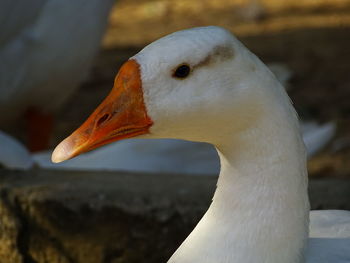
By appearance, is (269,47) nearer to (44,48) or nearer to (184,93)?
(44,48)

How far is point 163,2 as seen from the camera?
361 inches

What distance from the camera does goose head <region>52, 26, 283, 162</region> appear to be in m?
2.52

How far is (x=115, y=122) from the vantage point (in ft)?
8.50

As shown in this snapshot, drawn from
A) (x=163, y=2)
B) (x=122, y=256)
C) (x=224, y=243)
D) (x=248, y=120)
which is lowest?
(x=163, y=2)

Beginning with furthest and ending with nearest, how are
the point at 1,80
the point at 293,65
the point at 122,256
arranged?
the point at 293,65 < the point at 1,80 < the point at 122,256

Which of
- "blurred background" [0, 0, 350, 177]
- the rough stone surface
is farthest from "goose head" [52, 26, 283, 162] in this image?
"blurred background" [0, 0, 350, 177]

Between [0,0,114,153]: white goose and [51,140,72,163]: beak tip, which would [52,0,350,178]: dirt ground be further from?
[51,140,72,163]: beak tip

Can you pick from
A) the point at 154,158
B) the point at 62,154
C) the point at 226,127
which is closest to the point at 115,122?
the point at 62,154

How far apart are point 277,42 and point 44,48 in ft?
8.70

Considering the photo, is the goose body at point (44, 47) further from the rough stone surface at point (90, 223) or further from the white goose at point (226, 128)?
the white goose at point (226, 128)

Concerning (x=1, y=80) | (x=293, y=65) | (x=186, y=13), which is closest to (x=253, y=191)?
(x=1, y=80)

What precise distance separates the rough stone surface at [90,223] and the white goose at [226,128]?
0.84 metres

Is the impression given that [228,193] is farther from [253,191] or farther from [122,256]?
[122,256]

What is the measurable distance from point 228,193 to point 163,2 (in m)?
6.57
